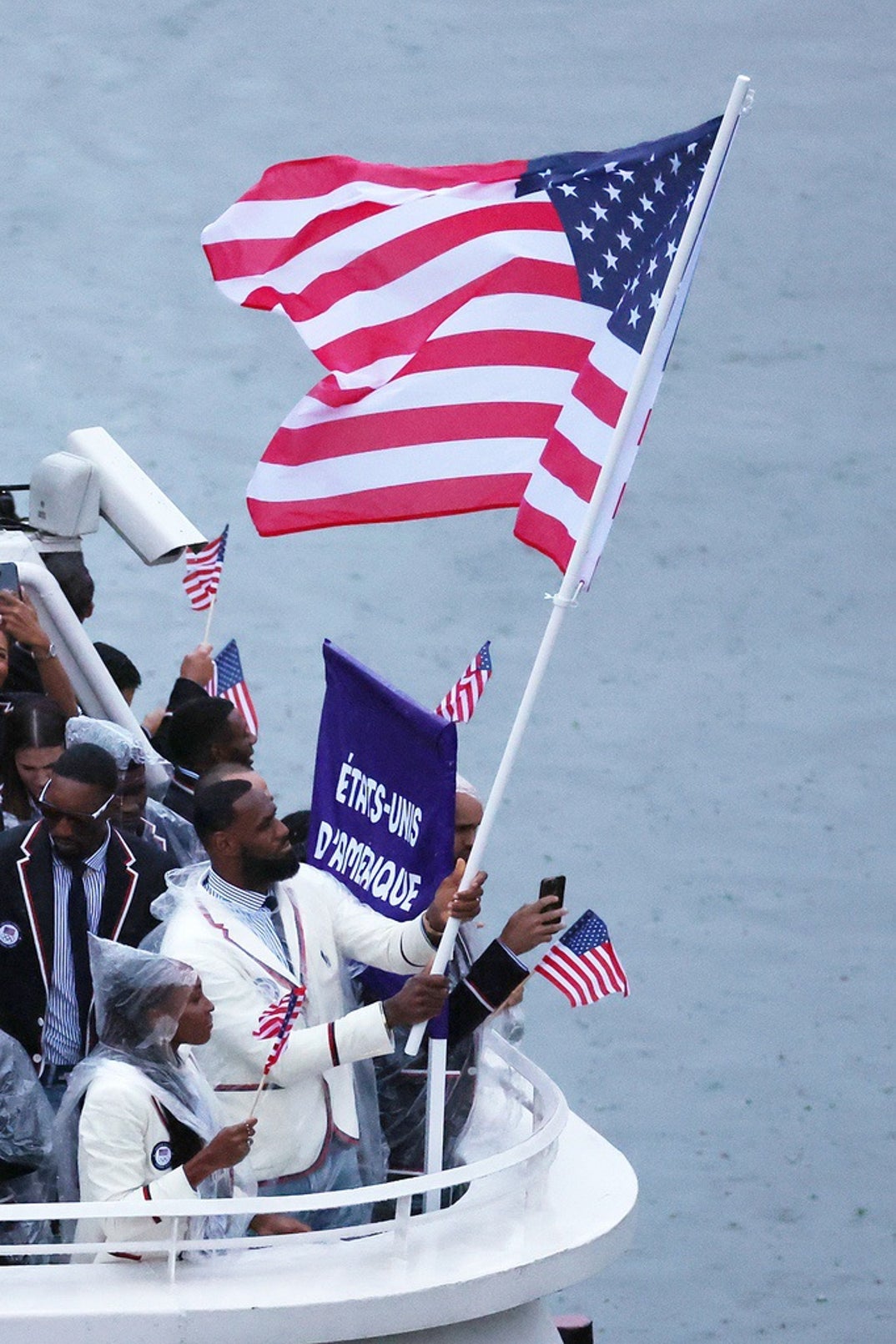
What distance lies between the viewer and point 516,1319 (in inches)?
141

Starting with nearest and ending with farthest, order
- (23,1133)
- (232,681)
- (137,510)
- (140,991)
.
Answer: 1. (140,991)
2. (23,1133)
3. (137,510)
4. (232,681)

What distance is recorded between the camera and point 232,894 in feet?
11.1

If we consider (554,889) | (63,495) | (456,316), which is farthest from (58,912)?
(63,495)

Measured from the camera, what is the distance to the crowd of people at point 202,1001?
3.07m

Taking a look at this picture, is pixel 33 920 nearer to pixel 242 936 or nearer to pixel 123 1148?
pixel 242 936

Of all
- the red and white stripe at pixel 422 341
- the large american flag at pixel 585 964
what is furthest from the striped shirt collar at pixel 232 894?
the red and white stripe at pixel 422 341

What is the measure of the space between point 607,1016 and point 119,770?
3.91 m

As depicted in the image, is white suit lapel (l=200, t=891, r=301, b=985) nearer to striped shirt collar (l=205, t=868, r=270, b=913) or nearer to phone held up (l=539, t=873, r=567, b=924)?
striped shirt collar (l=205, t=868, r=270, b=913)

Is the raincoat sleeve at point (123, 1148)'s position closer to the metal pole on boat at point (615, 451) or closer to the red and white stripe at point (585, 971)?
the metal pole on boat at point (615, 451)

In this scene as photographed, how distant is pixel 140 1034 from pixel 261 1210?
0.33 m

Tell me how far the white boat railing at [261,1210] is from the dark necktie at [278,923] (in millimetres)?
364

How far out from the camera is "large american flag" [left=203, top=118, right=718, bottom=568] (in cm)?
364

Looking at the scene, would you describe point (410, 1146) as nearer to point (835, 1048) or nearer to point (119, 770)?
point (119, 770)

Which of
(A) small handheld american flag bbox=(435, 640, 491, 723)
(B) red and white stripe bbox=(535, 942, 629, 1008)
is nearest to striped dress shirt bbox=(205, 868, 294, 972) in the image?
(B) red and white stripe bbox=(535, 942, 629, 1008)
